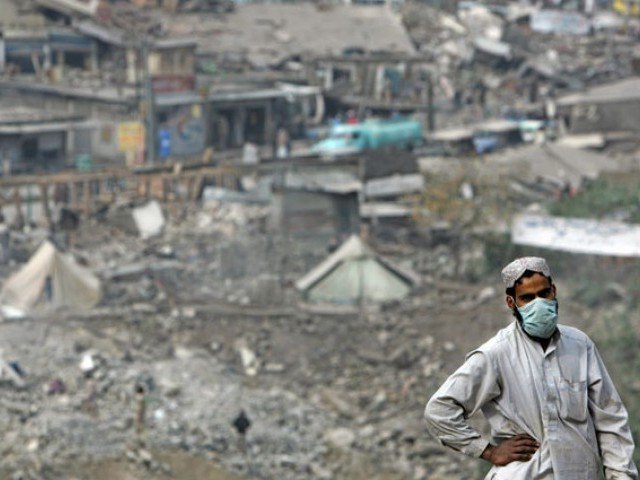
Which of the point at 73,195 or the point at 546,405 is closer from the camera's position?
the point at 546,405

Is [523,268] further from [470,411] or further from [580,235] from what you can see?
[580,235]

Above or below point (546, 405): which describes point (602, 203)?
below

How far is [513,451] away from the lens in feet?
9.27

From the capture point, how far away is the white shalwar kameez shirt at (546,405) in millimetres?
2783

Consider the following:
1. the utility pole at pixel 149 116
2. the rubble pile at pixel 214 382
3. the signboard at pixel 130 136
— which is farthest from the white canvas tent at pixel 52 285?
the signboard at pixel 130 136

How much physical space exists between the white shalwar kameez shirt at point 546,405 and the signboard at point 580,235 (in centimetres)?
1544

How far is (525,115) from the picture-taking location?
3334cm

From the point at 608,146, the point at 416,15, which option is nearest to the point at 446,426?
the point at 608,146

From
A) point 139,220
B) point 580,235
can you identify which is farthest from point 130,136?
point 580,235

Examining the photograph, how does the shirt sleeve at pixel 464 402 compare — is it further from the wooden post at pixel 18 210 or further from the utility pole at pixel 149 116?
the utility pole at pixel 149 116

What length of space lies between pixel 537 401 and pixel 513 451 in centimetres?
12

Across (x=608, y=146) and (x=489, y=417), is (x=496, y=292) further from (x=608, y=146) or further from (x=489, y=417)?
(x=489, y=417)

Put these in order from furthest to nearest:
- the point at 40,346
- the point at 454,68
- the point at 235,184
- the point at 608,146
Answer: the point at 454,68 → the point at 608,146 → the point at 235,184 → the point at 40,346

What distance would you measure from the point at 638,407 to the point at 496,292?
6416 mm
